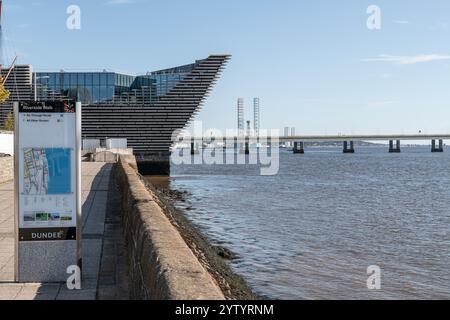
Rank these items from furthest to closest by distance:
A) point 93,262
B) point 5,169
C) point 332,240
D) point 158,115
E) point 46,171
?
point 158,115
point 5,169
point 332,240
point 93,262
point 46,171

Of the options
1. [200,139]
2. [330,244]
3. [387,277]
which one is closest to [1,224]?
[387,277]

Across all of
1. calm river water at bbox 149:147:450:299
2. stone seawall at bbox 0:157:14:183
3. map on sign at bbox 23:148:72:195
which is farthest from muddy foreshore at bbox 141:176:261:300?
stone seawall at bbox 0:157:14:183

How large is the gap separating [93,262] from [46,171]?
5.92 ft

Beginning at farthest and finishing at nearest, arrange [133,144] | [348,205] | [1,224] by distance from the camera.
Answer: [133,144]
[348,205]
[1,224]

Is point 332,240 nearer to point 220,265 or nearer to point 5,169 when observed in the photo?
point 220,265

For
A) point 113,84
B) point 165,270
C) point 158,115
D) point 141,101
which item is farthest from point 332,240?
point 113,84

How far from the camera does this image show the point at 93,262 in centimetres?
864

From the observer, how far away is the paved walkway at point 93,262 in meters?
6.88

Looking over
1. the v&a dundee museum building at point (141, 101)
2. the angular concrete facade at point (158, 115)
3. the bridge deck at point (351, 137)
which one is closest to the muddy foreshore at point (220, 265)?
the v&a dundee museum building at point (141, 101)

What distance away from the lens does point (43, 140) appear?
291 inches

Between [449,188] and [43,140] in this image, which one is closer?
[43,140]

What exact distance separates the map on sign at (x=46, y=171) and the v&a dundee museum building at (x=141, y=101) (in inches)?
3693
